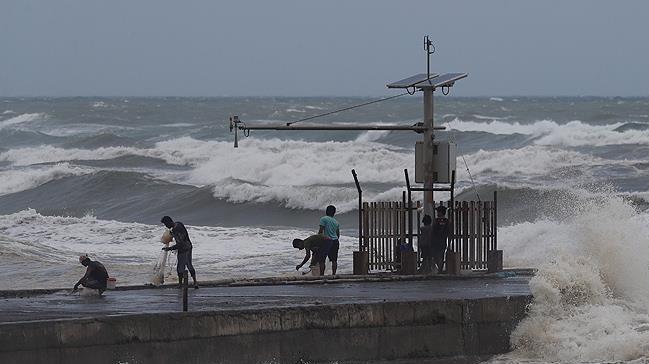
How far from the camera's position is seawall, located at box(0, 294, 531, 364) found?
13.8m

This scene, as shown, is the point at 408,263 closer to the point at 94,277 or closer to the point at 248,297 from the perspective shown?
the point at 248,297

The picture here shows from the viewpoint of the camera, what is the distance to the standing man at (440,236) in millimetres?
19344

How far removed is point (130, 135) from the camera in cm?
8294

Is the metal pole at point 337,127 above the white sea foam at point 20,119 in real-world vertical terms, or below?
above

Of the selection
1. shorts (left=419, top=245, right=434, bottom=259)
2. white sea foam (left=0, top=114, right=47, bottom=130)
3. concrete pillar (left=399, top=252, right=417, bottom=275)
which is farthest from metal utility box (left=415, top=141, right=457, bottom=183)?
white sea foam (left=0, top=114, right=47, bottom=130)

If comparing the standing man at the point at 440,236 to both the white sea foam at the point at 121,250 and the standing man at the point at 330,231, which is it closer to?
the standing man at the point at 330,231

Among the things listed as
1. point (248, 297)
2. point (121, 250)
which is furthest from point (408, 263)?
point (121, 250)

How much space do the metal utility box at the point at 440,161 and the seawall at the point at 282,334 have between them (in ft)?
11.8

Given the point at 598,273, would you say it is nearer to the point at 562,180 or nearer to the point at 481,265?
the point at 481,265

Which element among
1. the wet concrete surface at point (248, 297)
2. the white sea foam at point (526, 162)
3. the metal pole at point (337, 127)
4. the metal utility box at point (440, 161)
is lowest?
the white sea foam at point (526, 162)

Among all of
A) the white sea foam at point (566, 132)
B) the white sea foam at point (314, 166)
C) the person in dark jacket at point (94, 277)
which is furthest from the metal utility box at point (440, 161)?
the white sea foam at point (566, 132)

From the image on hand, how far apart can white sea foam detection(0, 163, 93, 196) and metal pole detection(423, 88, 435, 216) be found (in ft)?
106

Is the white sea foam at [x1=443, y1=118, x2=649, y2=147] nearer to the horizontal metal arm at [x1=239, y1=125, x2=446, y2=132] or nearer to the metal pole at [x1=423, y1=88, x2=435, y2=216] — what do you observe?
the metal pole at [x1=423, y1=88, x2=435, y2=216]

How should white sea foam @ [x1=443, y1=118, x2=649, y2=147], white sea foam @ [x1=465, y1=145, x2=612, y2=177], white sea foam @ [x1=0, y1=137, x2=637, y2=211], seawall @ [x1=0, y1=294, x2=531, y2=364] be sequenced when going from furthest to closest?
1. white sea foam @ [x1=443, y1=118, x2=649, y2=147]
2. white sea foam @ [x1=465, y1=145, x2=612, y2=177]
3. white sea foam @ [x1=0, y1=137, x2=637, y2=211]
4. seawall @ [x1=0, y1=294, x2=531, y2=364]
